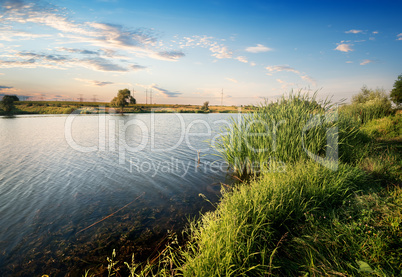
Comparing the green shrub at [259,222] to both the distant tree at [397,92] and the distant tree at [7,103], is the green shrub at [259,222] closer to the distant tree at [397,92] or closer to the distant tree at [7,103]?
the distant tree at [397,92]

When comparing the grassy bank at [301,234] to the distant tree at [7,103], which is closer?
the grassy bank at [301,234]

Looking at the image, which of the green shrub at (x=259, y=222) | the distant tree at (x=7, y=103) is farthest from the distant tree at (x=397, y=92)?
the distant tree at (x=7, y=103)

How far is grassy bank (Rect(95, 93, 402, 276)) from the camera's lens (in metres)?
2.78

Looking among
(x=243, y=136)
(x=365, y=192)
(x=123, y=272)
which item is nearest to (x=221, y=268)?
(x=123, y=272)

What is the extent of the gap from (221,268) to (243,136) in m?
6.51

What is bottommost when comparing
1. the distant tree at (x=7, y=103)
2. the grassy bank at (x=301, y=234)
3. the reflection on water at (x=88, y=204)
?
the reflection on water at (x=88, y=204)

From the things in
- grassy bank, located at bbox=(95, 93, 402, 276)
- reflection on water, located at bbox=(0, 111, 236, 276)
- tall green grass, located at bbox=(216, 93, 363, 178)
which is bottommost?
reflection on water, located at bbox=(0, 111, 236, 276)

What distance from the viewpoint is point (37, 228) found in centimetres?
553

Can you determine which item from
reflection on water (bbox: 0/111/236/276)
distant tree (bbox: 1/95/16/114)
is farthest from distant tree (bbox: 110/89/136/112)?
reflection on water (bbox: 0/111/236/276)

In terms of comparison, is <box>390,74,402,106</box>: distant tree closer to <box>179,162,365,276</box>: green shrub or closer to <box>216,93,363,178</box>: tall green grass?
<box>216,93,363,178</box>: tall green grass

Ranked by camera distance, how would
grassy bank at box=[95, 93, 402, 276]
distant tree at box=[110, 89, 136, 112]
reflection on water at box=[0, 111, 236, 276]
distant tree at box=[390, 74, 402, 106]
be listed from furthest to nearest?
distant tree at box=[110, 89, 136, 112]
distant tree at box=[390, 74, 402, 106]
reflection on water at box=[0, 111, 236, 276]
grassy bank at box=[95, 93, 402, 276]

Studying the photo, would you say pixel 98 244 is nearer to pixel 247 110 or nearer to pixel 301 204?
pixel 301 204

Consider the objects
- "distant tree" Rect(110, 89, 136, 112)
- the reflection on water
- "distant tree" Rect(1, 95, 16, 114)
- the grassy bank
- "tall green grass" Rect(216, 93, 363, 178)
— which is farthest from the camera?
"distant tree" Rect(110, 89, 136, 112)

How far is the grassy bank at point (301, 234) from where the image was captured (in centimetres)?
278
